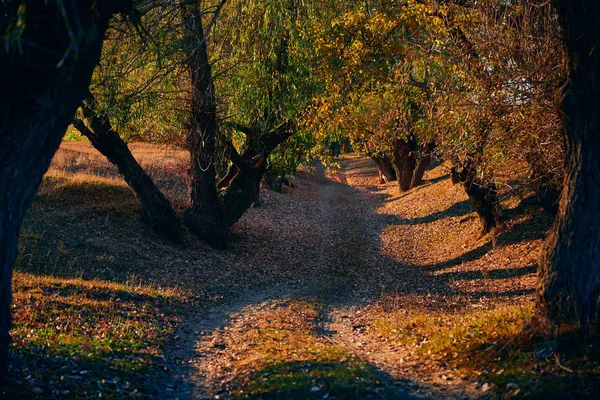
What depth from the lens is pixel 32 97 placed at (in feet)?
20.3

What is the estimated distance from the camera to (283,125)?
1936 centimetres

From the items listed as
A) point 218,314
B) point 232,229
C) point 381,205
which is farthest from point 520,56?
point 381,205

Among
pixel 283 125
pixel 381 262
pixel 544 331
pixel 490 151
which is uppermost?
pixel 283 125

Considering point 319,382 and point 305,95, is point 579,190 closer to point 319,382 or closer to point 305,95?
point 319,382

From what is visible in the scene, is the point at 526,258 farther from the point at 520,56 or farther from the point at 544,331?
the point at 544,331

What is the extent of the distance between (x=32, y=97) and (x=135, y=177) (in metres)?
12.8

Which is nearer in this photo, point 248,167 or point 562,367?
point 562,367

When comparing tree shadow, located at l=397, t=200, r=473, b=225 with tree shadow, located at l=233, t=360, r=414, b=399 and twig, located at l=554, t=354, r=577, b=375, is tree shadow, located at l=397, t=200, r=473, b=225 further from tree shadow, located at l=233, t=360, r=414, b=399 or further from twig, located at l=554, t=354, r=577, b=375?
tree shadow, located at l=233, t=360, r=414, b=399

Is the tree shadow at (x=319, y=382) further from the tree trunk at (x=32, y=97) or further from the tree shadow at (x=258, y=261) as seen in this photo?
the tree trunk at (x=32, y=97)

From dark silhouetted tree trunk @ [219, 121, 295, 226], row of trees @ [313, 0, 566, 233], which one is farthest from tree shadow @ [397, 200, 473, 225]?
dark silhouetted tree trunk @ [219, 121, 295, 226]

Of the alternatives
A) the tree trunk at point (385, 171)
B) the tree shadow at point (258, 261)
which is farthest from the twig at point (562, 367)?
the tree trunk at point (385, 171)

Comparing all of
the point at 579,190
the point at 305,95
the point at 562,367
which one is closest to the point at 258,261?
the point at 305,95

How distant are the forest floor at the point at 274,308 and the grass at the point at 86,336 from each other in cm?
3

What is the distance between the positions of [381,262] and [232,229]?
6107 mm
